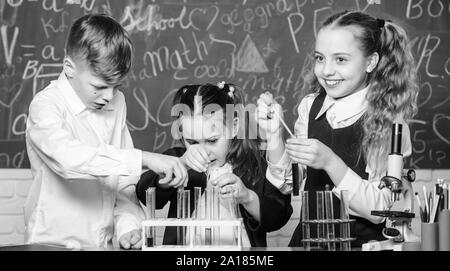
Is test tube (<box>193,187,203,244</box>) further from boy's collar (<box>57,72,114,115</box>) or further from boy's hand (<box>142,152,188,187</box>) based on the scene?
boy's collar (<box>57,72,114,115</box>)

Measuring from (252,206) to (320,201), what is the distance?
0.41 m

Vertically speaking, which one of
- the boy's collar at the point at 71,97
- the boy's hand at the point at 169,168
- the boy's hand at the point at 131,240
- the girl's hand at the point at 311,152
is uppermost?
the boy's collar at the point at 71,97

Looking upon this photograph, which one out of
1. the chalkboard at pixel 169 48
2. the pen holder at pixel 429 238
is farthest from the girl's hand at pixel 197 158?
the chalkboard at pixel 169 48

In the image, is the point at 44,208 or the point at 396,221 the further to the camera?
the point at 44,208

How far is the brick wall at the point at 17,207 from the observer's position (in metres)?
3.10

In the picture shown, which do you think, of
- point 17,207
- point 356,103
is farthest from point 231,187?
point 17,207

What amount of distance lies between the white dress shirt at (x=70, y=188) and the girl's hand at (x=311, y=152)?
0.53 m

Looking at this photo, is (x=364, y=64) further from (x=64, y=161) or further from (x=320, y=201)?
(x=64, y=161)

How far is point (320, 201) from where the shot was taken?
1.86 metres

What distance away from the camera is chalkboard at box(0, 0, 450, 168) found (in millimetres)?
3082

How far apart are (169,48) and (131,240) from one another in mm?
1225

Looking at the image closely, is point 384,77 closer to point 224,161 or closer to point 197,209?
point 224,161

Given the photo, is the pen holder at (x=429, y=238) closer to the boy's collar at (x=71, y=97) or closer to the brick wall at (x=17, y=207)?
the boy's collar at (x=71, y=97)
